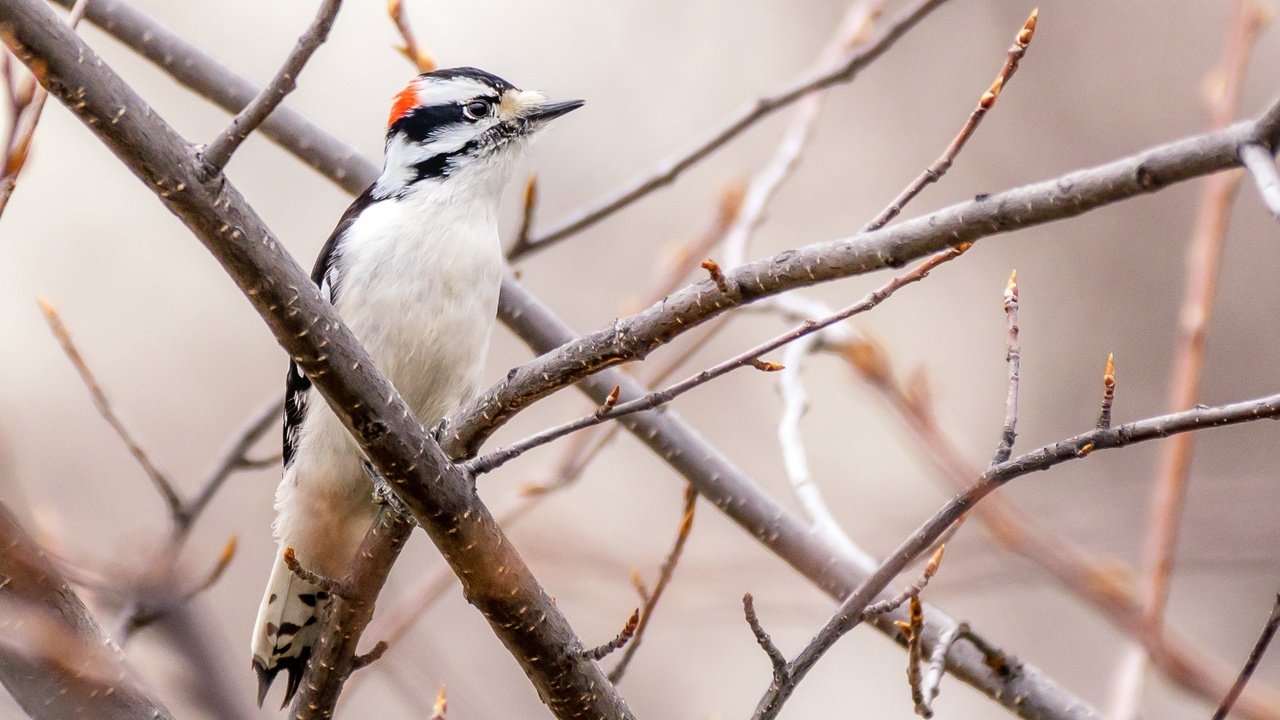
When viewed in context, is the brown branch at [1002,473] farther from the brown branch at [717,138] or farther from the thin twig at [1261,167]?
the brown branch at [717,138]

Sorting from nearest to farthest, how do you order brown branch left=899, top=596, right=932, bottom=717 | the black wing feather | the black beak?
brown branch left=899, top=596, right=932, bottom=717 < the black wing feather < the black beak

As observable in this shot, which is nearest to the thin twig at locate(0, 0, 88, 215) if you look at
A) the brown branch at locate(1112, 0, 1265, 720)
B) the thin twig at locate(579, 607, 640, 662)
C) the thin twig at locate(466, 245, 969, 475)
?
the thin twig at locate(466, 245, 969, 475)

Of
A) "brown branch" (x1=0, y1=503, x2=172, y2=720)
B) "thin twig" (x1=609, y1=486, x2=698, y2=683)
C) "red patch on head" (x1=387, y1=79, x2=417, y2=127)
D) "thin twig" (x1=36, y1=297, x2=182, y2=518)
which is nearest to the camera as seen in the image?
"brown branch" (x1=0, y1=503, x2=172, y2=720)

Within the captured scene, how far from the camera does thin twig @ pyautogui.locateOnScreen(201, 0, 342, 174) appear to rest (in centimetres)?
209

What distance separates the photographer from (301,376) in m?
4.32

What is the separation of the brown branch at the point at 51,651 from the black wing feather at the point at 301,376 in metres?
1.92

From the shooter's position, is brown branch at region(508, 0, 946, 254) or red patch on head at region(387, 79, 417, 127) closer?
brown branch at region(508, 0, 946, 254)

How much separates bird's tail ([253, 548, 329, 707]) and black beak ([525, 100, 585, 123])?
1.97 meters

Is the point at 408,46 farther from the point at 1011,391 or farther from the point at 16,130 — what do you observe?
the point at 1011,391

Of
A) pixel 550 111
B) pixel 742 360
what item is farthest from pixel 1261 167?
pixel 550 111

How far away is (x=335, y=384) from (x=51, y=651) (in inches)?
28.0

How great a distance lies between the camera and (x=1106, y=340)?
8.49 m

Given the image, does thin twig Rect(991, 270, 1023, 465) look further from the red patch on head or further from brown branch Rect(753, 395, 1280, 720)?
the red patch on head

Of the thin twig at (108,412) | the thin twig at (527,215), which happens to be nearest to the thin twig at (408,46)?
the thin twig at (527,215)
